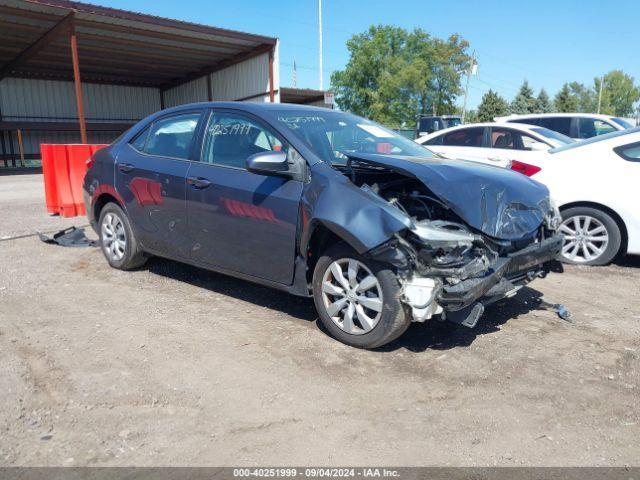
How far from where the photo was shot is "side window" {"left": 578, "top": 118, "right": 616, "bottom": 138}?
1163cm

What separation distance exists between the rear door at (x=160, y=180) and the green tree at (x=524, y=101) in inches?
2646

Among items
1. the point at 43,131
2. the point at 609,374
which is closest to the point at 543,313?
the point at 609,374

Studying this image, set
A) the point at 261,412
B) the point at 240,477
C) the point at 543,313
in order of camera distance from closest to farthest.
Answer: the point at 240,477 < the point at 261,412 < the point at 543,313

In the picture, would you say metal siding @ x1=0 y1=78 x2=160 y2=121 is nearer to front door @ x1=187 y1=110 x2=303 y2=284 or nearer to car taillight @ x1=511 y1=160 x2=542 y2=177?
front door @ x1=187 y1=110 x2=303 y2=284

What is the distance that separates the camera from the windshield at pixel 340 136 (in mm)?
3988

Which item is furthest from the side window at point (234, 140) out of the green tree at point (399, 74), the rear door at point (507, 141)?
the green tree at point (399, 74)

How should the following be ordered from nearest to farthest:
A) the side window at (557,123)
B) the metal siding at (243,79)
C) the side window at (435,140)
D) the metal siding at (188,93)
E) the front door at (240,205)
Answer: the front door at (240,205) < the side window at (435,140) < the side window at (557,123) < the metal siding at (243,79) < the metal siding at (188,93)

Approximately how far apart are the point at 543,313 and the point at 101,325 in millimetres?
3590

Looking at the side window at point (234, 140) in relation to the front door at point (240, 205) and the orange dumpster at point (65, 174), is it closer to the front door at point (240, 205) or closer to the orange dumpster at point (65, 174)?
the front door at point (240, 205)

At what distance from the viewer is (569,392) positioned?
3.11m

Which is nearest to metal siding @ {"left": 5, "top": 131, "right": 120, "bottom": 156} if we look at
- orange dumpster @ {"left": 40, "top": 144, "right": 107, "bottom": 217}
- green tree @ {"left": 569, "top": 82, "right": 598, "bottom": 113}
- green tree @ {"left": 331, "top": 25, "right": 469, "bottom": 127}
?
orange dumpster @ {"left": 40, "top": 144, "right": 107, "bottom": 217}

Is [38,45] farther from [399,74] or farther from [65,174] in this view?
[399,74]

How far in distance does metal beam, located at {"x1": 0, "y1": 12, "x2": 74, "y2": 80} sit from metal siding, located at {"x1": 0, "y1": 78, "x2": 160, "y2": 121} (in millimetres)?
1639

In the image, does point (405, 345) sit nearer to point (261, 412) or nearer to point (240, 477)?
point (261, 412)
